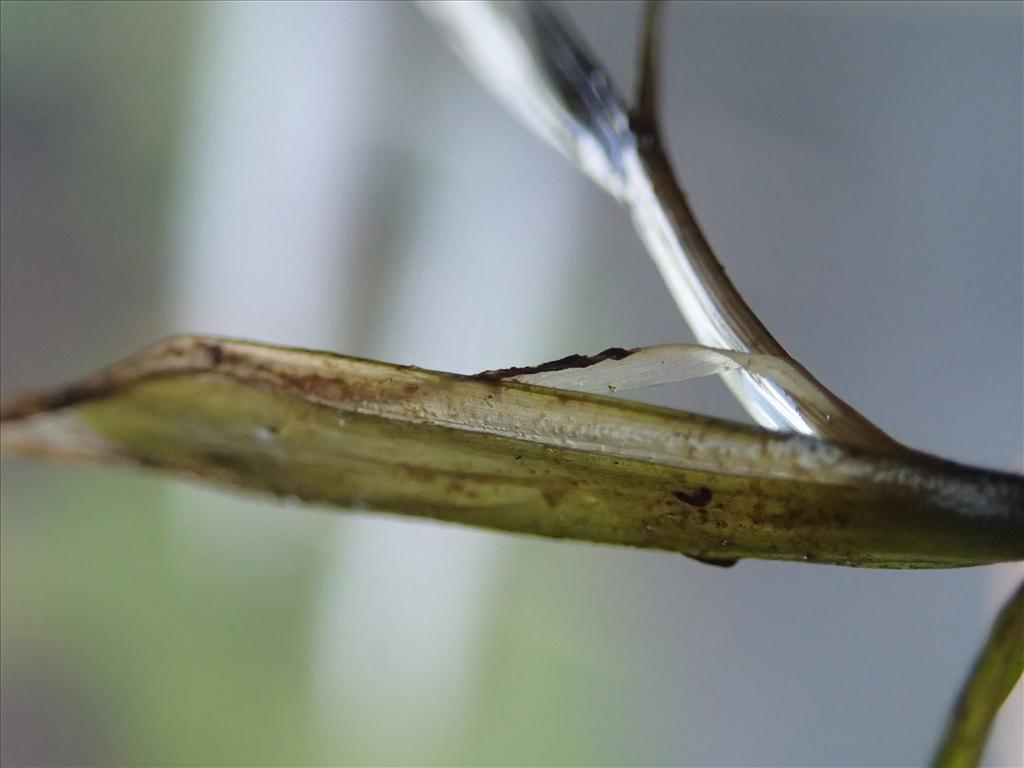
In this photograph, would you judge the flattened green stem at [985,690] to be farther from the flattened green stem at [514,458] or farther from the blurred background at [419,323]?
the blurred background at [419,323]

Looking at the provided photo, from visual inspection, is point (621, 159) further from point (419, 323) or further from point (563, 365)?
point (419, 323)

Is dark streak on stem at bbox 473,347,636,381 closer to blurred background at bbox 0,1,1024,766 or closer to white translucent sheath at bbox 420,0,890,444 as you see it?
white translucent sheath at bbox 420,0,890,444

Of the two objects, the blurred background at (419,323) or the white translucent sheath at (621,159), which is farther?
the blurred background at (419,323)

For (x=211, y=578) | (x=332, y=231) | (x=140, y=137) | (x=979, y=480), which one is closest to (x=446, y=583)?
(x=211, y=578)

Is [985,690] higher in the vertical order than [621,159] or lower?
lower

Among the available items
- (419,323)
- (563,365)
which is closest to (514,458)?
(563,365)

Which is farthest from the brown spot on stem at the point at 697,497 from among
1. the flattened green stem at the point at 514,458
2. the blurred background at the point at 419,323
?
the blurred background at the point at 419,323
